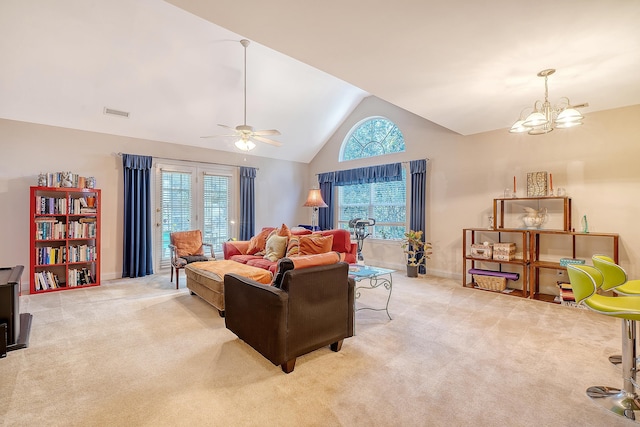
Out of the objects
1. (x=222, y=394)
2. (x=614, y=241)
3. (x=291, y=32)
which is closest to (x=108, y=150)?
(x=291, y=32)

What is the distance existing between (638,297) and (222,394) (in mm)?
3156

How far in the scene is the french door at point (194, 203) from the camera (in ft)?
19.2

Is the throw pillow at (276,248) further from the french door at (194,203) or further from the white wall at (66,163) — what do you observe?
the white wall at (66,163)

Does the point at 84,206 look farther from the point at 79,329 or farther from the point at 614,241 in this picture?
the point at 614,241

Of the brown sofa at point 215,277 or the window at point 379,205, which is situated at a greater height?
the window at point 379,205

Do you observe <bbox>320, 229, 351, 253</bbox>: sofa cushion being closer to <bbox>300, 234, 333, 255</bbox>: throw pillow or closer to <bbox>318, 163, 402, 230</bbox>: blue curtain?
<bbox>300, 234, 333, 255</bbox>: throw pillow

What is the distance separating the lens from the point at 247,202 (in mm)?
6910

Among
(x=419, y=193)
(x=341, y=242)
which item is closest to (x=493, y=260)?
(x=419, y=193)

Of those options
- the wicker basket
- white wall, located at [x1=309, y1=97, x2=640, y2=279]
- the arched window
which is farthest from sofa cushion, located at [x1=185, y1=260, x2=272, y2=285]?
the arched window

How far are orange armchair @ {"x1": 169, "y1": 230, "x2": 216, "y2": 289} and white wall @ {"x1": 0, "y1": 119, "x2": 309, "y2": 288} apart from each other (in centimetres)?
118

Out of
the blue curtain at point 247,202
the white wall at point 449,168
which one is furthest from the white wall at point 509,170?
the blue curtain at point 247,202

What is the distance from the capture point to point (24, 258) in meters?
4.62

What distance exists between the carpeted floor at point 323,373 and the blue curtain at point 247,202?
3.25 meters

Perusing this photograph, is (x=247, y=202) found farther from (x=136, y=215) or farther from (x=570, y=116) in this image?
(x=570, y=116)
